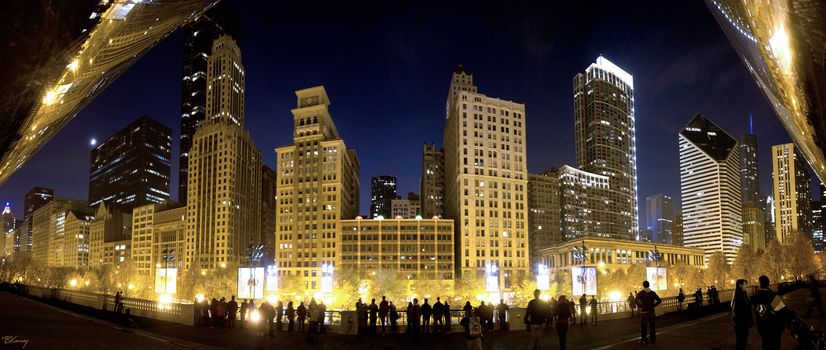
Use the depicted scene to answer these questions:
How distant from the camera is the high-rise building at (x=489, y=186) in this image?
13238cm

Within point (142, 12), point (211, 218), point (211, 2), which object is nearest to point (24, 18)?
point (142, 12)

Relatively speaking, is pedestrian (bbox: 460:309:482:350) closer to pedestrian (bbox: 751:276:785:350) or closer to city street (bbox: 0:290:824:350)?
city street (bbox: 0:290:824:350)

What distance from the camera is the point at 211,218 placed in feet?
563

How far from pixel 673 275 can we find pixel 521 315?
104 m

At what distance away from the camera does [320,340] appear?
2173 cm

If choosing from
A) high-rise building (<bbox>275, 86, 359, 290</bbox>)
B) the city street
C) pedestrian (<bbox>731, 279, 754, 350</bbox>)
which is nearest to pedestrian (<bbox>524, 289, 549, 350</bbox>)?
the city street

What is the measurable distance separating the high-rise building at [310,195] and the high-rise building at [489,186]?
101 feet

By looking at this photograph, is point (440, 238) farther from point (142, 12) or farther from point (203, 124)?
point (142, 12)

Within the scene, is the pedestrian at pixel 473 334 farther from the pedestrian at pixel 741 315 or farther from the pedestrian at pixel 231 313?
the pedestrian at pixel 231 313

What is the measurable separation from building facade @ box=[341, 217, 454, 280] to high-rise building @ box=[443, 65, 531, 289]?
14.3 feet

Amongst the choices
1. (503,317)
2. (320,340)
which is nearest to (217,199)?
(320,340)

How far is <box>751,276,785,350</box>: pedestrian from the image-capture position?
35.6 feet

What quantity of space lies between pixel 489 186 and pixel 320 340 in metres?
116
